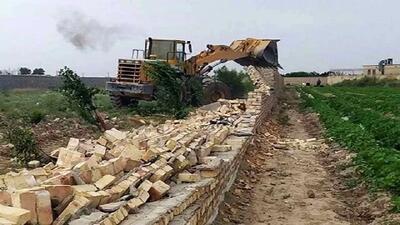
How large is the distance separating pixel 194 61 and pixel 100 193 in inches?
762

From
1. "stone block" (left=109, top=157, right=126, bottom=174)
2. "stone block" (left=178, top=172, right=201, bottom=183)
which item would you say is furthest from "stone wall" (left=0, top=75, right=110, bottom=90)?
"stone block" (left=109, top=157, right=126, bottom=174)

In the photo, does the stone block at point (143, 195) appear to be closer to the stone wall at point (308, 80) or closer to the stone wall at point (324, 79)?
the stone wall at point (324, 79)

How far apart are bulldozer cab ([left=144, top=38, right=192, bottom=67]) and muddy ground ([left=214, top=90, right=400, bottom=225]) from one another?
9.61 metres

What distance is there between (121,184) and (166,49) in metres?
18.4

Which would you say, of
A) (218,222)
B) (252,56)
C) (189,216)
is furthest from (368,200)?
(252,56)

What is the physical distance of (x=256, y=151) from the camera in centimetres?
1191

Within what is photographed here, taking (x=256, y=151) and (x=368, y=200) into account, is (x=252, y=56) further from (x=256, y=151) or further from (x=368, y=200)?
(x=368, y=200)

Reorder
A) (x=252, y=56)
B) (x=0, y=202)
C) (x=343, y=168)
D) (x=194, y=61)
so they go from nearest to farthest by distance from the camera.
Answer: (x=0, y=202), (x=343, y=168), (x=194, y=61), (x=252, y=56)

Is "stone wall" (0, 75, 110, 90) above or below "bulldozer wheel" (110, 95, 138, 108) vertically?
above

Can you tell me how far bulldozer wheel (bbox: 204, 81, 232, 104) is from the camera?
2339 centimetres

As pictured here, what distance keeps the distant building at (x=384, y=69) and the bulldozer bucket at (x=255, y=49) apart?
63.4m

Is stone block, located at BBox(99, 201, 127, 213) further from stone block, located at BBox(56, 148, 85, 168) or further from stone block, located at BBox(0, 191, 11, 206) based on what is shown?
stone block, located at BBox(56, 148, 85, 168)

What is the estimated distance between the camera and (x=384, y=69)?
90.9 m

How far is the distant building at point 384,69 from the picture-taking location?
8775 cm
